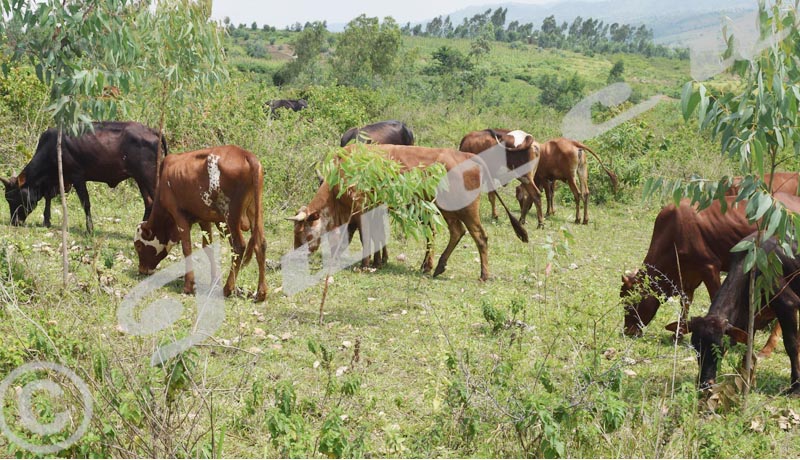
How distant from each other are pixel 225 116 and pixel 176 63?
5.71 m

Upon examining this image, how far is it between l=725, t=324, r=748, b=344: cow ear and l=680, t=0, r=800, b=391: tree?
0.44m

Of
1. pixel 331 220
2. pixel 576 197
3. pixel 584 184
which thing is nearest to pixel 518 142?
pixel 576 197

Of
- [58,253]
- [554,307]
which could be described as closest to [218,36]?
[58,253]

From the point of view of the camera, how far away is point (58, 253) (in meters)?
8.98

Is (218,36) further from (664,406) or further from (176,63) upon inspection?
(664,406)

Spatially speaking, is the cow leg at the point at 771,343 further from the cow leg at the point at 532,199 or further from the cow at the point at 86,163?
the cow at the point at 86,163

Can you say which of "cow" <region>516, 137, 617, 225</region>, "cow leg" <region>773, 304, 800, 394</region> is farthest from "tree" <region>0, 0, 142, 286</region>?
"cow" <region>516, 137, 617, 225</region>

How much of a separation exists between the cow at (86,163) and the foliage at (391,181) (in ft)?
14.0

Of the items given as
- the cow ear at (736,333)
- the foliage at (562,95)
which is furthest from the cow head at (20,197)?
the foliage at (562,95)

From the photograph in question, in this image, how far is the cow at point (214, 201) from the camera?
8195 mm

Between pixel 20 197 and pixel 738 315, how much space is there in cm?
927

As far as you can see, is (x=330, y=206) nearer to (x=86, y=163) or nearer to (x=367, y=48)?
(x=86, y=163)

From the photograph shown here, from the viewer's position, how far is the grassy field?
4.46 metres

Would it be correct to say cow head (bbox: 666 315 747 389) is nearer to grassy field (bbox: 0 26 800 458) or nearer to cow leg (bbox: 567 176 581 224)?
grassy field (bbox: 0 26 800 458)
